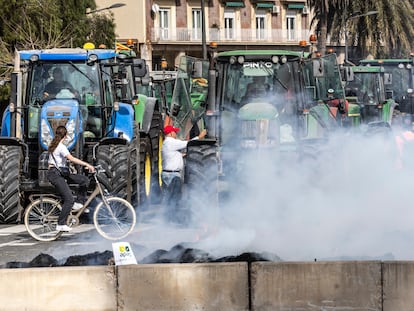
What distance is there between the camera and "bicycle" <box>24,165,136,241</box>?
1245cm

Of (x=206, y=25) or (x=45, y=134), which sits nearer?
(x=45, y=134)

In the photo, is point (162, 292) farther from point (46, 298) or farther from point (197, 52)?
point (197, 52)

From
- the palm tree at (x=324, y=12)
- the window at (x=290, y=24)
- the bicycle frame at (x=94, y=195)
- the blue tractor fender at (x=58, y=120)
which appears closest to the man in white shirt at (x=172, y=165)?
the blue tractor fender at (x=58, y=120)

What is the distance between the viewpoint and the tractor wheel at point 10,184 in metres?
13.7

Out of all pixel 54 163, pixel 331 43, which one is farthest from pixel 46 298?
pixel 331 43

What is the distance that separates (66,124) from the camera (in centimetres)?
1387

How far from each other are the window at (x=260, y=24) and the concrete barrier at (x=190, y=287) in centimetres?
5337

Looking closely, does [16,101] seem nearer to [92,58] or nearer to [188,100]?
[92,58]

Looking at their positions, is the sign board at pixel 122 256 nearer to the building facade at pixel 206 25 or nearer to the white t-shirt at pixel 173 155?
the white t-shirt at pixel 173 155

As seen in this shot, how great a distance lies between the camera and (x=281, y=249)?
9.60 m

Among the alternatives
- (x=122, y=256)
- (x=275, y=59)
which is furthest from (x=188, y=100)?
(x=122, y=256)

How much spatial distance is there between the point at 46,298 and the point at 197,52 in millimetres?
51693

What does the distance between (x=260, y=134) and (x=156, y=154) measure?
4.56 m

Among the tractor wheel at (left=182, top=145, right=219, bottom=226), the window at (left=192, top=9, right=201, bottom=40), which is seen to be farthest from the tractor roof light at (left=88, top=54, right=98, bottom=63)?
the window at (left=192, top=9, right=201, bottom=40)
